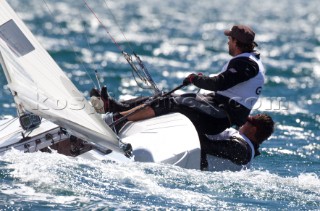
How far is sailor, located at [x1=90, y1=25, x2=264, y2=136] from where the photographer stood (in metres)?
7.58

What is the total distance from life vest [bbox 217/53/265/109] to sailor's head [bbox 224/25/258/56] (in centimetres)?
9

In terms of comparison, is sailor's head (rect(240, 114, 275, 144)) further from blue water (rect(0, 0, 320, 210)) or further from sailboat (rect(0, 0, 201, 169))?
sailboat (rect(0, 0, 201, 169))

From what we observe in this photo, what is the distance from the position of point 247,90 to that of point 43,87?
1965mm

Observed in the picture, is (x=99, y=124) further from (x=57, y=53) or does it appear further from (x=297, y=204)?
(x=57, y=53)

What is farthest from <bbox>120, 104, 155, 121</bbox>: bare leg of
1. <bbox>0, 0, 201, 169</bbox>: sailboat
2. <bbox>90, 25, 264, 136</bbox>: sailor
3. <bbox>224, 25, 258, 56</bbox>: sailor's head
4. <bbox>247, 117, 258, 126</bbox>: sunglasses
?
<bbox>224, 25, 258, 56</bbox>: sailor's head

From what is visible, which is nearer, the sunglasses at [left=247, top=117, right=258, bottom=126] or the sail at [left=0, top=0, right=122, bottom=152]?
the sail at [left=0, top=0, right=122, bottom=152]

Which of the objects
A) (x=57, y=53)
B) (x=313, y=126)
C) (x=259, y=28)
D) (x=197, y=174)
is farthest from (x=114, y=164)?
(x=259, y=28)

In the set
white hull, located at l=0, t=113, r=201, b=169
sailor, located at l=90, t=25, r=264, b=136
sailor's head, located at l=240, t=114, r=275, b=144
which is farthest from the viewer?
sailor's head, located at l=240, t=114, r=275, b=144

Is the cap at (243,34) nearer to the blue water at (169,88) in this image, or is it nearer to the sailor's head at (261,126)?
the sailor's head at (261,126)

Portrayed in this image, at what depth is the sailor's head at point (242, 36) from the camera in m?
7.66

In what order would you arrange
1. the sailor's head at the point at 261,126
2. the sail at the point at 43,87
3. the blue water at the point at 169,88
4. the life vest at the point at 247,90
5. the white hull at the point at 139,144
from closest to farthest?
the blue water at the point at 169,88
the sail at the point at 43,87
the white hull at the point at 139,144
the life vest at the point at 247,90
the sailor's head at the point at 261,126

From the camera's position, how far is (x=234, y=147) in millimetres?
7680

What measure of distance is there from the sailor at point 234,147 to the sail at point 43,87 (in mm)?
1116

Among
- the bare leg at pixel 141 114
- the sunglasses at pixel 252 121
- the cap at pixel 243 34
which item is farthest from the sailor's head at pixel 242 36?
the bare leg at pixel 141 114
